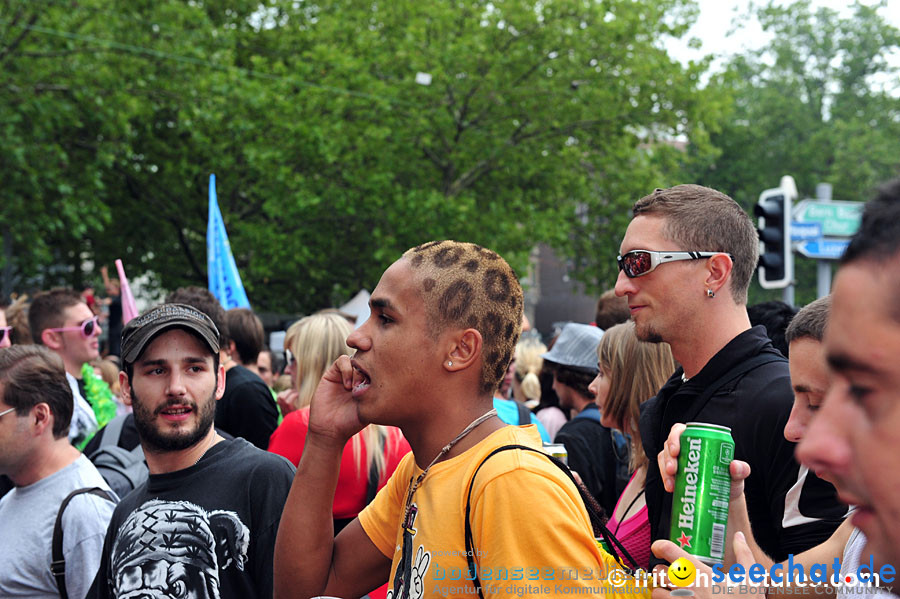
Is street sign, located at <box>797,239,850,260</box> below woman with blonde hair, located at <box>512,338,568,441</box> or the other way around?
the other way around

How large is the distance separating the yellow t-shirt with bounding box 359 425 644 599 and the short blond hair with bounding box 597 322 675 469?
1793 mm

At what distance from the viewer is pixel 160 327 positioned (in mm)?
3201

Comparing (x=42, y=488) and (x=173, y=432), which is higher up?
(x=173, y=432)

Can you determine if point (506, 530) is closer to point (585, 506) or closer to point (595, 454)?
point (585, 506)

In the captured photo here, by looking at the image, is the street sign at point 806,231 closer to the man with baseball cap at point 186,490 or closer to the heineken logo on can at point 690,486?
the man with baseball cap at point 186,490

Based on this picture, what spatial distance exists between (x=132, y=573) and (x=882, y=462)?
2.43 m

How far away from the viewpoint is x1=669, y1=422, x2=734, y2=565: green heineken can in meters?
1.70

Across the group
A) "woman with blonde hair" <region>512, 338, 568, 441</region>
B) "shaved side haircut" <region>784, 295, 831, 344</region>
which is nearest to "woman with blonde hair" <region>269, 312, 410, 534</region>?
"shaved side haircut" <region>784, 295, 831, 344</region>

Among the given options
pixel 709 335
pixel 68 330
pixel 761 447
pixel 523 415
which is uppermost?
pixel 709 335

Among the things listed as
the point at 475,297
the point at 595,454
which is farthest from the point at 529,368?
the point at 475,297

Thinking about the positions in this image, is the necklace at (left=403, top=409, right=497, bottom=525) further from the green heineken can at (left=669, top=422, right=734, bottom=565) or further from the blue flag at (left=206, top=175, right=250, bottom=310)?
the blue flag at (left=206, top=175, right=250, bottom=310)

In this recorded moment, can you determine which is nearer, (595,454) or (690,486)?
(690,486)

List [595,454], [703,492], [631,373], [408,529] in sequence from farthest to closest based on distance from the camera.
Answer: [595,454], [631,373], [408,529], [703,492]

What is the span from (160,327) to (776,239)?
7559 millimetres
